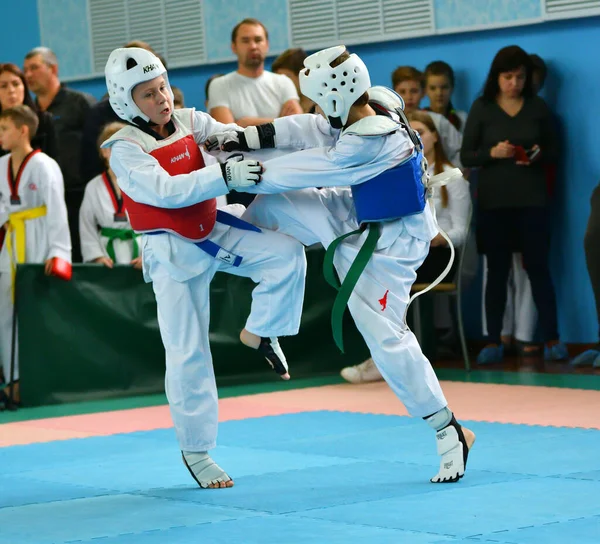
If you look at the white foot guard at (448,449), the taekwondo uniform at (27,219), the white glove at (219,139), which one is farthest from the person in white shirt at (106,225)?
the white foot guard at (448,449)

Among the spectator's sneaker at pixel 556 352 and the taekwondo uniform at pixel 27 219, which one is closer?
the taekwondo uniform at pixel 27 219

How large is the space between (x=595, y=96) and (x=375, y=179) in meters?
4.36

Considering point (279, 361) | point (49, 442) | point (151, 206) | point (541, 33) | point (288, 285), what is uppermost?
point (541, 33)

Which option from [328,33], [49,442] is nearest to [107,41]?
[328,33]

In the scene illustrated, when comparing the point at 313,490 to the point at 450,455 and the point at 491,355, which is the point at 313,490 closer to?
the point at 450,455

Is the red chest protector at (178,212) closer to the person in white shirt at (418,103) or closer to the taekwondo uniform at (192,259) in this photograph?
the taekwondo uniform at (192,259)

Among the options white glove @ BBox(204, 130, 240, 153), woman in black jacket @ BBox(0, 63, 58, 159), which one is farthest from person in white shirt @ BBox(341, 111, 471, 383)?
white glove @ BBox(204, 130, 240, 153)

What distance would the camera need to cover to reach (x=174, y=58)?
1091 centimetres

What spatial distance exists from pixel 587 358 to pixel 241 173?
438cm

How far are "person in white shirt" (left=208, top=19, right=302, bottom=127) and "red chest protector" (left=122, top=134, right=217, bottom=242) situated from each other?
3557 millimetres

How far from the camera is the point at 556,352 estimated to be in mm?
8172

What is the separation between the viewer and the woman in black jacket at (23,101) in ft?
25.8

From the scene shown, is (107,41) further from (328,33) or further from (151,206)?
(151,206)

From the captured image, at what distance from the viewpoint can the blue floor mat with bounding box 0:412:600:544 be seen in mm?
3809
